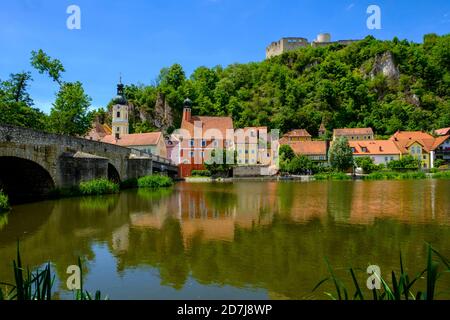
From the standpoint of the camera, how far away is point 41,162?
22.7 m

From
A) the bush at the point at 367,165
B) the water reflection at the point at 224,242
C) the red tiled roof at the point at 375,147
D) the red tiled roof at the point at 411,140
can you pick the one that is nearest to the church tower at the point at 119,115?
the bush at the point at 367,165

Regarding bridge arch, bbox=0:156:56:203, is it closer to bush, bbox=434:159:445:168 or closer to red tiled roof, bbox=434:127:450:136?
bush, bbox=434:159:445:168

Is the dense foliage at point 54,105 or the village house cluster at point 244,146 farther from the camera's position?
Answer: the village house cluster at point 244,146

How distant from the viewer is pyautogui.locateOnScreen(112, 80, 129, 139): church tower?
75500mm

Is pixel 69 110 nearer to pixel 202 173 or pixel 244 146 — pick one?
pixel 202 173

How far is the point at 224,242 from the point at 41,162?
52.0 ft

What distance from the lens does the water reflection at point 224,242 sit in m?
7.99

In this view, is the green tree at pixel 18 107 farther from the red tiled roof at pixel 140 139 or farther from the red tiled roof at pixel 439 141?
the red tiled roof at pixel 439 141

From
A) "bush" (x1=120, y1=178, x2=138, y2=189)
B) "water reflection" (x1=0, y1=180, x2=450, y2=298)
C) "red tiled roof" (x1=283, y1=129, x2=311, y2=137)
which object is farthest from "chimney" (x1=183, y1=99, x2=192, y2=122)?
"water reflection" (x1=0, y1=180, x2=450, y2=298)

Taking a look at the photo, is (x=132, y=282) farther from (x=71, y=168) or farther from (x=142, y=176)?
(x=142, y=176)

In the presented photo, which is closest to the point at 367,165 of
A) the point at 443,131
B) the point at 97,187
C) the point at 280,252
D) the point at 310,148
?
the point at 310,148

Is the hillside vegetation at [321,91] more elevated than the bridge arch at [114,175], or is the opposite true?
the hillside vegetation at [321,91]

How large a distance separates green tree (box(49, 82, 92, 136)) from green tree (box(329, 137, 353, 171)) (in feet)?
142

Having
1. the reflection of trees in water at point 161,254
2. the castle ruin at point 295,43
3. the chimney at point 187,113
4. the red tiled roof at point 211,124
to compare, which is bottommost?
the reflection of trees in water at point 161,254
